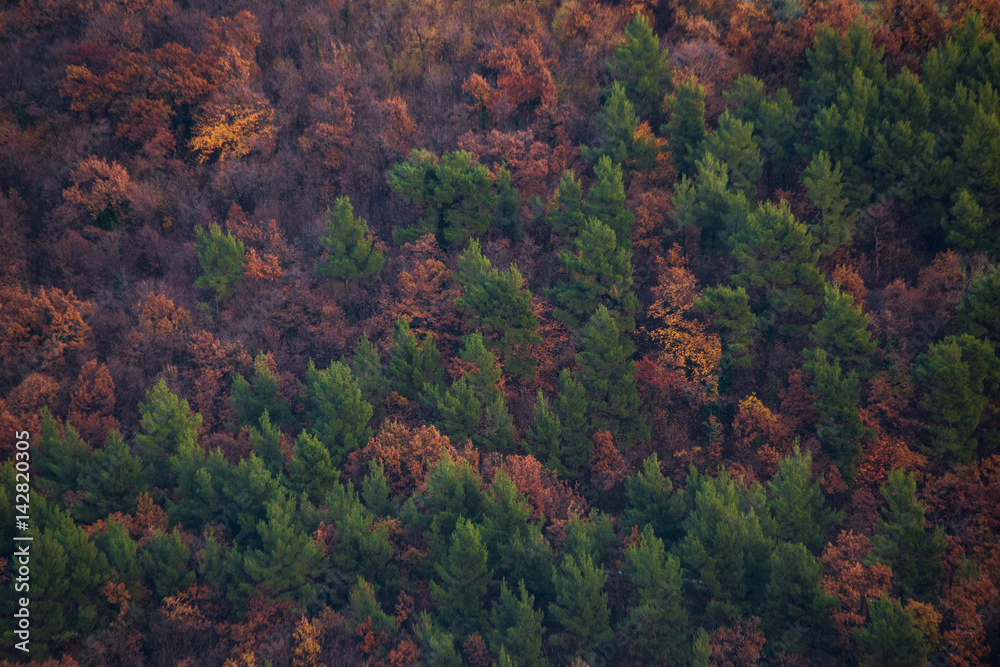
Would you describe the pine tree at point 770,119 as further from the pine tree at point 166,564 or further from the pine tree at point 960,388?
the pine tree at point 166,564

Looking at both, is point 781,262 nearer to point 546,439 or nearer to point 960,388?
point 960,388

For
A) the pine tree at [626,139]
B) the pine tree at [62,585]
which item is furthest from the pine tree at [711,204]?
the pine tree at [62,585]

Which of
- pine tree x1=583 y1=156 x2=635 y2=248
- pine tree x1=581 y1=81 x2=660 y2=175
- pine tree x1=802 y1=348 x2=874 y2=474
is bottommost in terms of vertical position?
pine tree x1=802 y1=348 x2=874 y2=474

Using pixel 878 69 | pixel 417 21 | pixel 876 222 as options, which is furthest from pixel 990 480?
pixel 417 21

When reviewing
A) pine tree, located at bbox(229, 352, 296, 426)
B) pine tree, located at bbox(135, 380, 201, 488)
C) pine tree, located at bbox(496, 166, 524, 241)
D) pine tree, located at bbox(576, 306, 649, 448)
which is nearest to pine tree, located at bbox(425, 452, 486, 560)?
pine tree, located at bbox(576, 306, 649, 448)

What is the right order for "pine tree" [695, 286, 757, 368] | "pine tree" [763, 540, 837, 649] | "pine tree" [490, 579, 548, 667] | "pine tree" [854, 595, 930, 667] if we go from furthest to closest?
"pine tree" [695, 286, 757, 368] < "pine tree" [490, 579, 548, 667] < "pine tree" [763, 540, 837, 649] < "pine tree" [854, 595, 930, 667]

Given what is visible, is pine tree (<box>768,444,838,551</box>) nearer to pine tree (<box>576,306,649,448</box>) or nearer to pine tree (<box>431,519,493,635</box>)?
pine tree (<box>576,306,649,448</box>)
